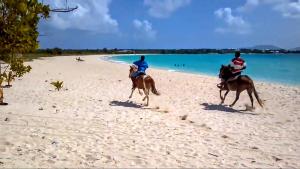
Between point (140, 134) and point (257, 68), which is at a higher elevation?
point (140, 134)

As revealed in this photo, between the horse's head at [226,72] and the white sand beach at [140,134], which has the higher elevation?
the horse's head at [226,72]

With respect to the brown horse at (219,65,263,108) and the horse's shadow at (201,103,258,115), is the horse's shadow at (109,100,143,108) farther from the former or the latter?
the brown horse at (219,65,263,108)

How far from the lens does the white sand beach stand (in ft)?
22.8

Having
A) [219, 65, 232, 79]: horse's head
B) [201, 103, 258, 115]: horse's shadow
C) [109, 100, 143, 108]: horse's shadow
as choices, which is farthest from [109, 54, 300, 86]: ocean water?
[109, 100, 143, 108]: horse's shadow

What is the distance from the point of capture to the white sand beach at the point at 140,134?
6949mm

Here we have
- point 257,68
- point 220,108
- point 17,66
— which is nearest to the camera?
point 17,66

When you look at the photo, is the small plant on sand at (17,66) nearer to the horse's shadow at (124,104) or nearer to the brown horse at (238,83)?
the horse's shadow at (124,104)

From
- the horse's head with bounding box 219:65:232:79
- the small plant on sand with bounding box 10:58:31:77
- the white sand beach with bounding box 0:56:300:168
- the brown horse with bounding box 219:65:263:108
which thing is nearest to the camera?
the white sand beach with bounding box 0:56:300:168

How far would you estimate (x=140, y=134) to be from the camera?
29.1 feet

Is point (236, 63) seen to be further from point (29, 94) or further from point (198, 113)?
point (29, 94)

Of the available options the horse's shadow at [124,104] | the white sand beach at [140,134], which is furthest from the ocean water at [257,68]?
the horse's shadow at [124,104]

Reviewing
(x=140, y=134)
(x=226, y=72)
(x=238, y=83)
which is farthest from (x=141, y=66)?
(x=140, y=134)

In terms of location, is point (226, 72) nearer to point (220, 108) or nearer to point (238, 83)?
point (238, 83)

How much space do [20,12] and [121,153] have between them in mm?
3538
